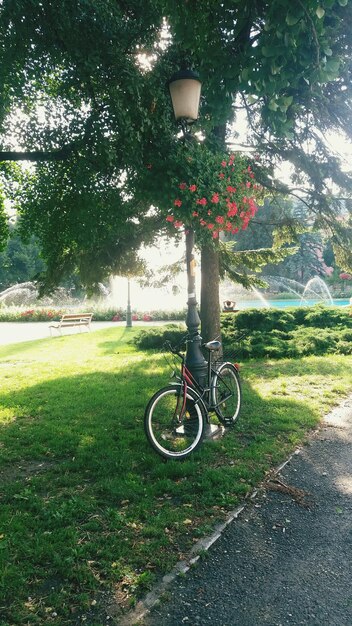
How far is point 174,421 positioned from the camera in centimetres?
491

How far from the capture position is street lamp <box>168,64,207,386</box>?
4931 millimetres

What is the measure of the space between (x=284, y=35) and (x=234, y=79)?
1.15m

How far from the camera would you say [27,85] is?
597 cm

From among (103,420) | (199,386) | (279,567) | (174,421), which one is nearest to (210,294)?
(103,420)

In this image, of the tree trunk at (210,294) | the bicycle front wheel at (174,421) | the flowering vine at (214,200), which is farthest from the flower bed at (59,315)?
the bicycle front wheel at (174,421)

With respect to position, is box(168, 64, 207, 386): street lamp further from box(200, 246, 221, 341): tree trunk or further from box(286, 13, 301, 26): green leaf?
box(200, 246, 221, 341): tree trunk

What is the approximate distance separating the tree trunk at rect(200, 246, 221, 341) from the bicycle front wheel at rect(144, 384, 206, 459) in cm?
492

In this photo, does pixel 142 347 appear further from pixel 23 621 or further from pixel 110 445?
pixel 23 621

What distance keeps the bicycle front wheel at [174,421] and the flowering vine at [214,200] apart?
193cm

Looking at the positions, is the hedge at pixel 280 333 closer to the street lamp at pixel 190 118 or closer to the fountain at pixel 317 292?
the street lamp at pixel 190 118

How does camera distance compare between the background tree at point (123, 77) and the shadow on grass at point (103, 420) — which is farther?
the shadow on grass at point (103, 420)

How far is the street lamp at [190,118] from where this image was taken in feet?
16.2

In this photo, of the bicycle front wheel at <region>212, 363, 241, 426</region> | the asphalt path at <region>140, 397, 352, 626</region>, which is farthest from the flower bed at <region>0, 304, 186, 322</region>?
the asphalt path at <region>140, 397, 352, 626</region>

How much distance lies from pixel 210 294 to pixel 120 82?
17.6ft
